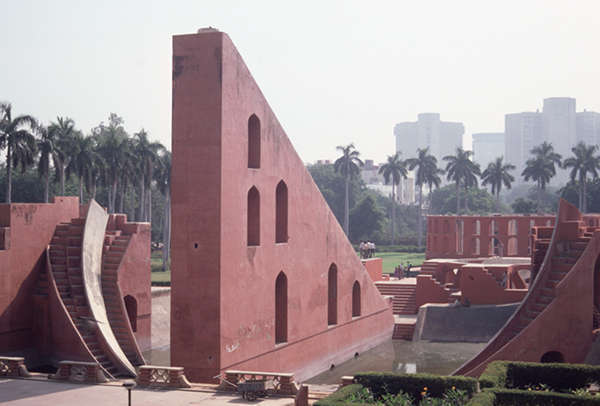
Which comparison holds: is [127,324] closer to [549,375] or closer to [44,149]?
[549,375]

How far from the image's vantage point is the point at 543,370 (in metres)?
14.5

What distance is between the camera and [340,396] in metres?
12.5

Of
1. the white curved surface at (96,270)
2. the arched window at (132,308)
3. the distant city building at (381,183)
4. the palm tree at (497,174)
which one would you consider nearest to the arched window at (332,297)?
the arched window at (132,308)

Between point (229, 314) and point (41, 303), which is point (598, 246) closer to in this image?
point (229, 314)

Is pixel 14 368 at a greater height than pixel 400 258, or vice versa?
pixel 400 258

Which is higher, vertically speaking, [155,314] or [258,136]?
[258,136]

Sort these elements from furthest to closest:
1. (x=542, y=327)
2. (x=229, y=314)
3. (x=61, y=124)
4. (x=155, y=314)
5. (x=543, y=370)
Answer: (x=61, y=124) → (x=155, y=314) → (x=542, y=327) → (x=229, y=314) → (x=543, y=370)

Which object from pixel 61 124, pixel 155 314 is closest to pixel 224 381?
pixel 155 314

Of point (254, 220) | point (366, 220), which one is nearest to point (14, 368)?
point (254, 220)

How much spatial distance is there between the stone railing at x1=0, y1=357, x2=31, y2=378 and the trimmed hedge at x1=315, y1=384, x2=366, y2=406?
7.61 metres

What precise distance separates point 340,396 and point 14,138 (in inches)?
1113

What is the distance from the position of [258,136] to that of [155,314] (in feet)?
40.2

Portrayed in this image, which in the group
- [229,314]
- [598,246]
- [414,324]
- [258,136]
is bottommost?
[414,324]

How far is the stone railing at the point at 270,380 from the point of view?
14.7 metres
